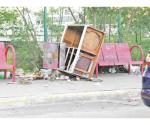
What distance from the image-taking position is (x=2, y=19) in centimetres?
1484

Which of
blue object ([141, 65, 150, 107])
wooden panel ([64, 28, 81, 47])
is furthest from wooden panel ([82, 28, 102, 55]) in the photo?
blue object ([141, 65, 150, 107])

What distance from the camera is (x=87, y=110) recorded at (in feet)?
29.9

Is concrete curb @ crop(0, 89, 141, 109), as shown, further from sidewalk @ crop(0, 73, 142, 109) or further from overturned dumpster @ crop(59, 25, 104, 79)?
overturned dumpster @ crop(59, 25, 104, 79)

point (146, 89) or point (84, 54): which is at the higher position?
point (84, 54)

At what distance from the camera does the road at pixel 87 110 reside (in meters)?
8.45

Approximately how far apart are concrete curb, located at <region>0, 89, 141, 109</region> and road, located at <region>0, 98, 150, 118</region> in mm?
141

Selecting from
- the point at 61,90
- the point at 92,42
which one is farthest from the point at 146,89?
the point at 92,42

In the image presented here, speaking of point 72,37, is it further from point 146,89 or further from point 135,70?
point 146,89

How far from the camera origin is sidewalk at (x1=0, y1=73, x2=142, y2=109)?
958cm

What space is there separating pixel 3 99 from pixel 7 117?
116cm

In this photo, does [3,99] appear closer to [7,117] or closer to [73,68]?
[7,117]

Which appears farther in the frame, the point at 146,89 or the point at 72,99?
the point at 72,99

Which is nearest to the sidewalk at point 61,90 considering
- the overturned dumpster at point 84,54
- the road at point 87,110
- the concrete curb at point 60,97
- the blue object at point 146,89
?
the concrete curb at point 60,97

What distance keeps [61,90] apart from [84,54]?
1.90 metres
